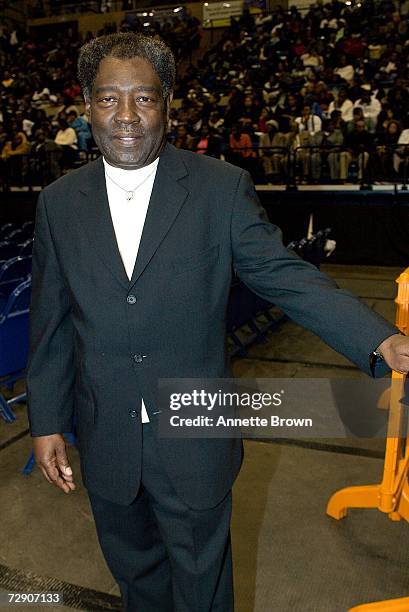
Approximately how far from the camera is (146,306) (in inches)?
56.0

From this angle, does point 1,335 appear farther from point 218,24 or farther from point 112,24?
point 112,24

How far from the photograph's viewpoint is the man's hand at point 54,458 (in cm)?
163

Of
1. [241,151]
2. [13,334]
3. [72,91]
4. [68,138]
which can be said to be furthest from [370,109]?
[72,91]

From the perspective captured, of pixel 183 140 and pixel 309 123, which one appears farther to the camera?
pixel 183 140

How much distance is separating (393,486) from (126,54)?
6.27 feet

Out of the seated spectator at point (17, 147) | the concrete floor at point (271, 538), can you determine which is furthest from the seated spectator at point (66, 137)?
the concrete floor at point (271, 538)

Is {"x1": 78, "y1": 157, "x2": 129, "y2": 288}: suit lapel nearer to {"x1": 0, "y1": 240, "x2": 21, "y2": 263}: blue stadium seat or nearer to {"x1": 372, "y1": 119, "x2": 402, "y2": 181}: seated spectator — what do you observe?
{"x1": 0, "y1": 240, "x2": 21, "y2": 263}: blue stadium seat

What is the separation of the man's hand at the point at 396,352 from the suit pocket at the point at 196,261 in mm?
429

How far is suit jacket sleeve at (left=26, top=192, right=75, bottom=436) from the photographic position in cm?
157

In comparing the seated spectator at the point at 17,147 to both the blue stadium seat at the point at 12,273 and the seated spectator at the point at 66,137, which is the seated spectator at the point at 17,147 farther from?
the blue stadium seat at the point at 12,273

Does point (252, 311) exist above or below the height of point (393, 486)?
below

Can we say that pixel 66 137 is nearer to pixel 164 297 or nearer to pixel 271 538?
pixel 271 538

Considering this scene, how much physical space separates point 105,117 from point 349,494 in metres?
2.07

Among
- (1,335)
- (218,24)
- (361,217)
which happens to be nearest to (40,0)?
(218,24)
